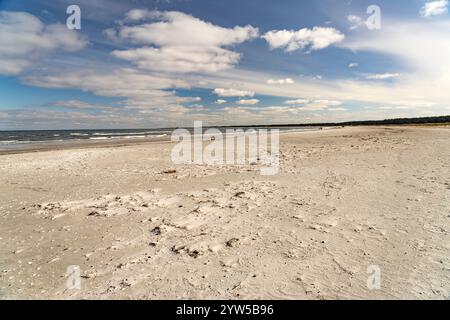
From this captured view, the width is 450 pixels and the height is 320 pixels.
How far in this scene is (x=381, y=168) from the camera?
38.1ft

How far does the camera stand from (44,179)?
11.7m

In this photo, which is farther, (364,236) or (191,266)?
(364,236)

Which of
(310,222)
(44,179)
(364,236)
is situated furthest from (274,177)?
(44,179)

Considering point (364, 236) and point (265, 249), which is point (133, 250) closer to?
point (265, 249)

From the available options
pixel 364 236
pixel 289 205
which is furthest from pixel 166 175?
pixel 364 236

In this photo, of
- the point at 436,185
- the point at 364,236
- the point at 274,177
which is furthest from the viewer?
the point at 274,177

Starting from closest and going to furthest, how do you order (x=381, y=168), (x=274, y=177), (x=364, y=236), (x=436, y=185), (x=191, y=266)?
(x=191, y=266)
(x=364, y=236)
(x=436, y=185)
(x=274, y=177)
(x=381, y=168)

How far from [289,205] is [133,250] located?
414cm

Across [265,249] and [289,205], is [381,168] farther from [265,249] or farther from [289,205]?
[265,249]

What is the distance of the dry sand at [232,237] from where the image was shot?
4078mm

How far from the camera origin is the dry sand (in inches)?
161

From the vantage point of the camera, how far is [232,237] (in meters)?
5.64

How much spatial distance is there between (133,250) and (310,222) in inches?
151
